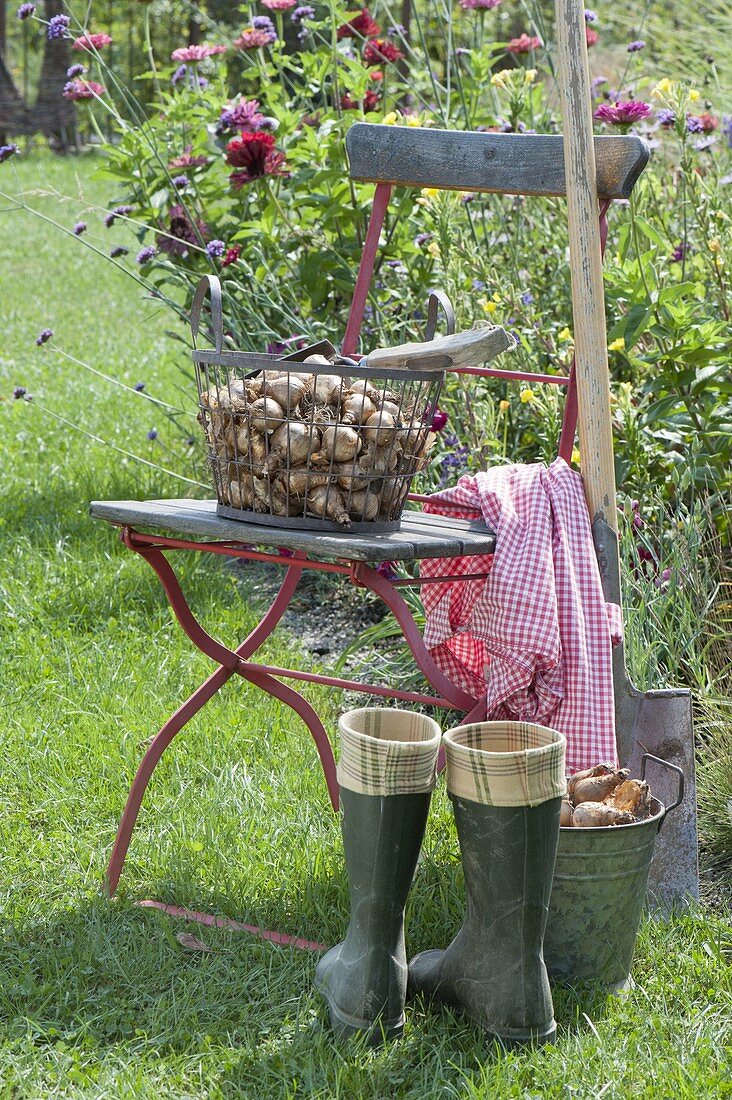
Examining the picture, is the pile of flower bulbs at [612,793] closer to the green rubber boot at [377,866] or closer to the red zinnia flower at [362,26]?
the green rubber boot at [377,866]

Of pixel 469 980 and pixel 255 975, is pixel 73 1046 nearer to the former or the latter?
pixel 255 975

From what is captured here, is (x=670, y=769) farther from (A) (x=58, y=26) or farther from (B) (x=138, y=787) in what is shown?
(A) (x=58, y=26)

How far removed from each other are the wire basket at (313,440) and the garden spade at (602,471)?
0.35 m

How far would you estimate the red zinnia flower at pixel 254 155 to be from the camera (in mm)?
3404

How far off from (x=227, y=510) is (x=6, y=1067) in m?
0.87

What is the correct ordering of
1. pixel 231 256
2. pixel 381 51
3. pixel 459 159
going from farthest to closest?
1. pixel 381 51
2. pixel 231 256
3. pixel 459 159

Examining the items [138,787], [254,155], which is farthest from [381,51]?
[138,787]

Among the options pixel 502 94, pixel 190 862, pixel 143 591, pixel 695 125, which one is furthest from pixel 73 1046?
pixel 502 94

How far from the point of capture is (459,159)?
2.29m

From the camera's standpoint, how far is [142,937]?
201 centimetres

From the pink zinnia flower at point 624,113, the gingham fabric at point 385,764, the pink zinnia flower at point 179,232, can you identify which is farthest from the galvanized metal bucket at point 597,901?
the pink zinnia flower at point 179,232

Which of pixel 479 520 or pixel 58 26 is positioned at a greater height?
pixel 58 26

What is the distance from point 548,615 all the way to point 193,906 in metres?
0.81

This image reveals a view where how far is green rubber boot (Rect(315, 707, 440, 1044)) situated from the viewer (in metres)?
1.68
